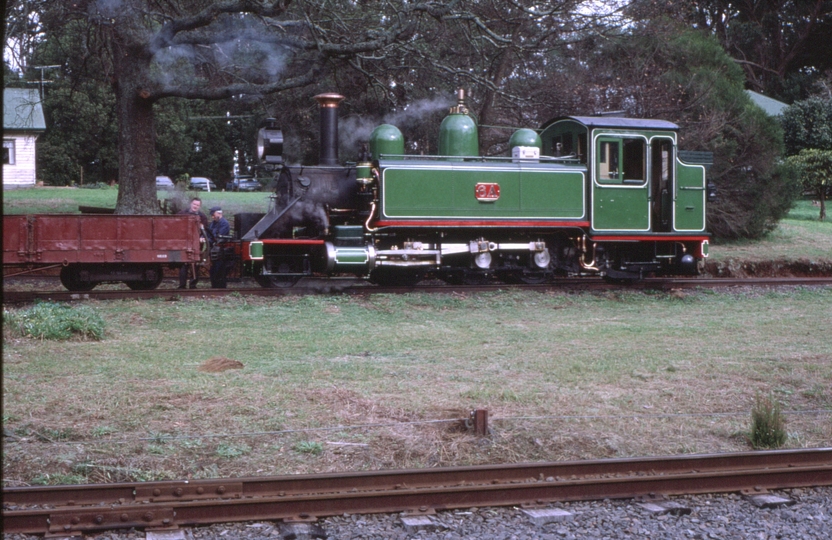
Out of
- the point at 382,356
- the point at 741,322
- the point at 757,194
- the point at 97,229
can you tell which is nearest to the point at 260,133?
the point at 97,229

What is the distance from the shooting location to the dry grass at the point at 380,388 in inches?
233

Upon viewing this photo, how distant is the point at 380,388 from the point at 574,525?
10.3ft

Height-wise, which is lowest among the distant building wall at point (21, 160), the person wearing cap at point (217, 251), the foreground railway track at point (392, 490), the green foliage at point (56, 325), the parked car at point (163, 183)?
the foreground railway track at point (392, 490)

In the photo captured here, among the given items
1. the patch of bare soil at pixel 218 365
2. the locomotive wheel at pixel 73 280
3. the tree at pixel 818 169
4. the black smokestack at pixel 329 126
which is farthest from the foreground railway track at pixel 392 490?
the tree at pixel 818 169

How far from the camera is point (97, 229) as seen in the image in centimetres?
1370

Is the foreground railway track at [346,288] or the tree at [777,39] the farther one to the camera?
the tree at [777,39]

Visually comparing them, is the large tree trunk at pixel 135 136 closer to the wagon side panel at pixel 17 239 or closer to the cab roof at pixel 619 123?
the wagon side panel at pixel 17 239

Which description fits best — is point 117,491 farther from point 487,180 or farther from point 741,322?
point 487,180

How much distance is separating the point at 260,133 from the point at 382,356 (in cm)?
714

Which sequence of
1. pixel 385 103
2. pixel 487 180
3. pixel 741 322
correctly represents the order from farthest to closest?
1. pixel 385 103
2. pixel 487 180
3. pixel 741 322

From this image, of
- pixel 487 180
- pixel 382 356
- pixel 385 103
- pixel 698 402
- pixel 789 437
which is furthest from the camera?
pixel 385 103

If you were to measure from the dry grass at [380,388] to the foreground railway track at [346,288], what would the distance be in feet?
2.93

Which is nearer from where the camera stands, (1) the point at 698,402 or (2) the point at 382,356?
(1) the point at 698,402

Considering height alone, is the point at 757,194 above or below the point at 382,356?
above
